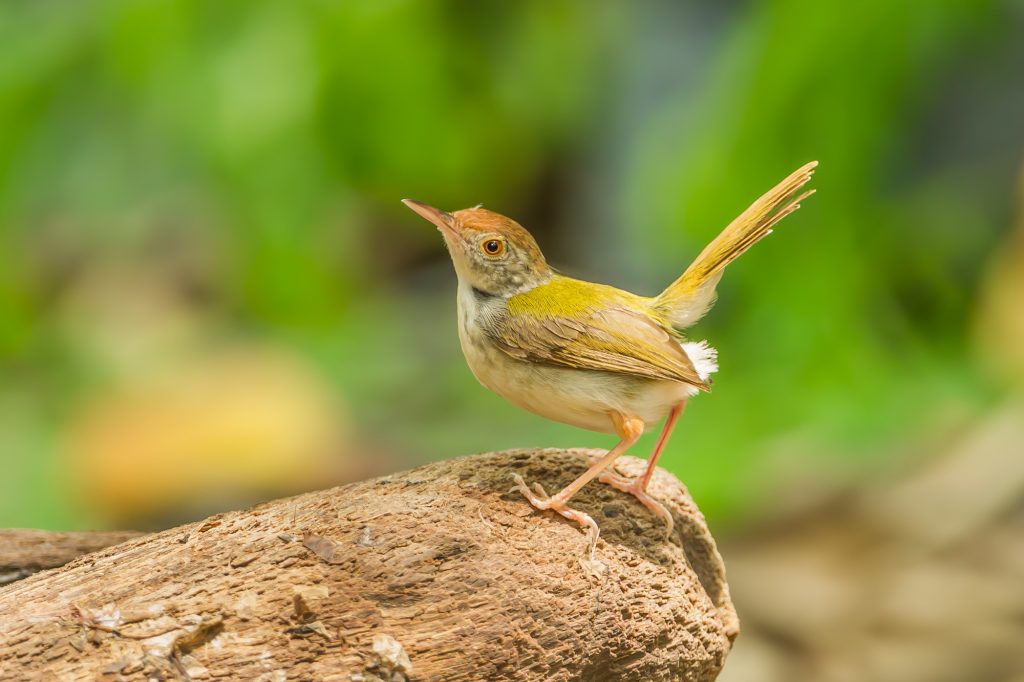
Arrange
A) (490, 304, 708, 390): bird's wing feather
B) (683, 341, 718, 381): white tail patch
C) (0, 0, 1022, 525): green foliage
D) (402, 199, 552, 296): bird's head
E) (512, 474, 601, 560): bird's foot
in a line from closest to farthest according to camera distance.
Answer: (512, 474, 601, 560): bird's foot, (490, 304, 708, 390): bird's wing feather, (402, 199, 552, 296): bird's head, (683, 341, 718, 381): white tail patch, (0, 0, 1022, 525): green foliage

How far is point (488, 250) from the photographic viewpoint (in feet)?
11.2

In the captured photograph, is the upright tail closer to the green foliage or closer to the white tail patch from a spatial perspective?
the white tail patch

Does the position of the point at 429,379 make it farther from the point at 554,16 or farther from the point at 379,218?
the point at 554,16

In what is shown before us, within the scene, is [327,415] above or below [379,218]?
below

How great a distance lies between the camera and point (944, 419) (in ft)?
22.3

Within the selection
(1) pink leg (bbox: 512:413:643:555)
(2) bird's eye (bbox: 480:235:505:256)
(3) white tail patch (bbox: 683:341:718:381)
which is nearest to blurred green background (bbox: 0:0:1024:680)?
(3) white tail patch (bbox: 683:341:718:381)

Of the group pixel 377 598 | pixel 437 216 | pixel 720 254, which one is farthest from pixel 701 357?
pixel 377 598

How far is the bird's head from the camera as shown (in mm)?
3398

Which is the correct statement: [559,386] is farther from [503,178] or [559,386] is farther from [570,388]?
[503,178]

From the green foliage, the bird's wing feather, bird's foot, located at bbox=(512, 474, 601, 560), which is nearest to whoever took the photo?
bird's foot, located at bbox=(512, 474, 601, 560)

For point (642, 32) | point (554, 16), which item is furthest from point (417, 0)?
point (642, 32)

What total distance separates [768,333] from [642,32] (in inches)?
95.7

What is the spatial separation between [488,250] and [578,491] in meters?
0.71

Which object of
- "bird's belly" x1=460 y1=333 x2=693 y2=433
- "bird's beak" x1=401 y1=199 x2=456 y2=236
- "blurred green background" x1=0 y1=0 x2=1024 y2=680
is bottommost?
"bird's belly" x1=460 y1=333 x2=693 y2=433
